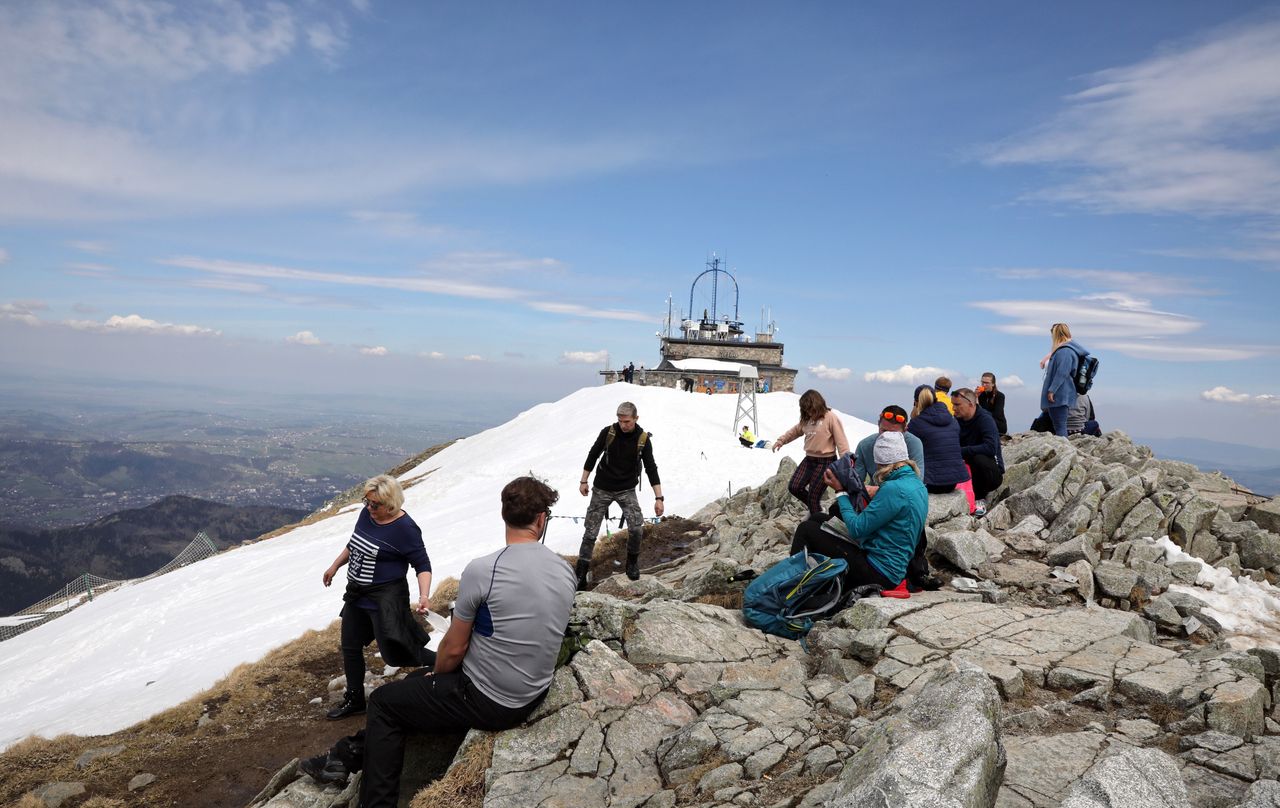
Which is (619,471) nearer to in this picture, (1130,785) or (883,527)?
(883,527)

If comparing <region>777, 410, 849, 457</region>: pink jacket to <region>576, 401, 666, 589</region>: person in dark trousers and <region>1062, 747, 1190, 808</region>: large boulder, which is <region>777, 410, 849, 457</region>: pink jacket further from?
<region>1062, 747, 1190, 808</region>: large boulder

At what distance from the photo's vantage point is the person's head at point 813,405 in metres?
10.4

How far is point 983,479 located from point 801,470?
4.26 meters

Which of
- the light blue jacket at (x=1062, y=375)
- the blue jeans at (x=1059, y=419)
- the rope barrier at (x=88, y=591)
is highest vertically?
the light blue jacket at (x=1062, y=375)

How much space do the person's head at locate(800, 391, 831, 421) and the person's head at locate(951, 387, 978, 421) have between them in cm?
303

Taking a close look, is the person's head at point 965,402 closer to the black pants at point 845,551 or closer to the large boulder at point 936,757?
the black pants at point 845,551

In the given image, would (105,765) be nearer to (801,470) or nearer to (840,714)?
(840,714)

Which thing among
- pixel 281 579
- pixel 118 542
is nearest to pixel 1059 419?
pixel 281 579

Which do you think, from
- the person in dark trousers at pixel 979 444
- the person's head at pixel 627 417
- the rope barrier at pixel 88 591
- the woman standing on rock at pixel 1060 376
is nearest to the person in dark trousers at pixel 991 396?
the woman standing on rock at pixel 1060 376

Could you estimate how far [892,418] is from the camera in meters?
8.48

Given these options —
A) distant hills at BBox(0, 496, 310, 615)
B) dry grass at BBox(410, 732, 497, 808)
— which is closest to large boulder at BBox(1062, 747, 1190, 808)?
dry grass at BBox(410, 732, 497, 808)

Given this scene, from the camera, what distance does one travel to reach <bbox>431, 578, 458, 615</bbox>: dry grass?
43.1 feet

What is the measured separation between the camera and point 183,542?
16312cm

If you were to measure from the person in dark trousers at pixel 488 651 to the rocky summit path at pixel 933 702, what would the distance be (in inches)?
16.6
